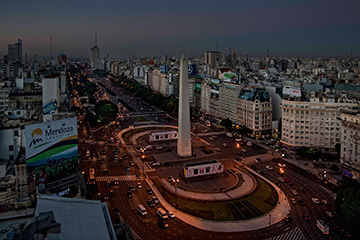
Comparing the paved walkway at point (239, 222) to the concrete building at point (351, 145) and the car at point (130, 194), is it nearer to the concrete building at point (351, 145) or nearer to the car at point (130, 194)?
the car at point (130, 194)

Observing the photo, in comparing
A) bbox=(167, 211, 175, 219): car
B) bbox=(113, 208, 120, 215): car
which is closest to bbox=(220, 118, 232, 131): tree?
Result: bbox=(167, 211, 175, 219): car

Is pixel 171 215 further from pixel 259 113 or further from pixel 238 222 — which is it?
pixel 259 113

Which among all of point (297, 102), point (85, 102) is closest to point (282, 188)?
point (297, 102)

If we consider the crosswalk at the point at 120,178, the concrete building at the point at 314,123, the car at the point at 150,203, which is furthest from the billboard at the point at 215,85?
the car at the point at 150,203

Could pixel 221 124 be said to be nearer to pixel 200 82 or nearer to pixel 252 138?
pixel 252 138

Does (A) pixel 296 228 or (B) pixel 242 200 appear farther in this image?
(B) pixel 242 200

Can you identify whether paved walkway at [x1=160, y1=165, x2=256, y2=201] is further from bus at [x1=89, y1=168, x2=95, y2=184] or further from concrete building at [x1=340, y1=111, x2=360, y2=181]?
concrete building at [x1=340, y1=111, x2=360, y2=181]

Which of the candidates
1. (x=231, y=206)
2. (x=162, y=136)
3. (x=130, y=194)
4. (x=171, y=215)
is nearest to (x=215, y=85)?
(x=162, y=136)
